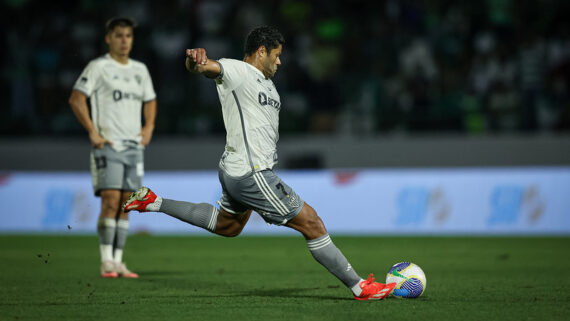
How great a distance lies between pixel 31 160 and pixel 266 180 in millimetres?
10852

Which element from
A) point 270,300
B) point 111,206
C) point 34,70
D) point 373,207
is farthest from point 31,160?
point 270,300

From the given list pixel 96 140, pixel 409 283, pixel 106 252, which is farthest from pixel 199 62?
pixel 106 252

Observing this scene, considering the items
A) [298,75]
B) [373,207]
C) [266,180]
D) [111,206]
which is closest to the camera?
[266,180]

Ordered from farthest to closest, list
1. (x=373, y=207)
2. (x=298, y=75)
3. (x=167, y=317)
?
1. (x=298, y=75)
2. (x=373, y=207)
3. (x=167, y=317)

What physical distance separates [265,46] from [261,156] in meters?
0.84

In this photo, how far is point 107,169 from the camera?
817cm

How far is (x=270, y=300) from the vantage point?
644 centimetres

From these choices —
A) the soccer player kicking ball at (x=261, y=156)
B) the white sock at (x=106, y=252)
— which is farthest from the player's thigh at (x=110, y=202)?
the soccer player kicking ball at (x=261, y=156)

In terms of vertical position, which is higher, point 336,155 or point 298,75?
point 298,75

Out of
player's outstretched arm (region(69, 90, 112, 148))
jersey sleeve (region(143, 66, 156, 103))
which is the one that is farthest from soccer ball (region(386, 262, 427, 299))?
jersey sleeve (region(143, 66, 156, 103))

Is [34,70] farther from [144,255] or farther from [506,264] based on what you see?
[506,264]

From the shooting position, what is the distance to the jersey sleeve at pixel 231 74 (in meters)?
6.13

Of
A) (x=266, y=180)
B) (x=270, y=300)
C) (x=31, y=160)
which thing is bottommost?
(x=31, y=160)

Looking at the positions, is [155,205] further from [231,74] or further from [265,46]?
[265,46]
